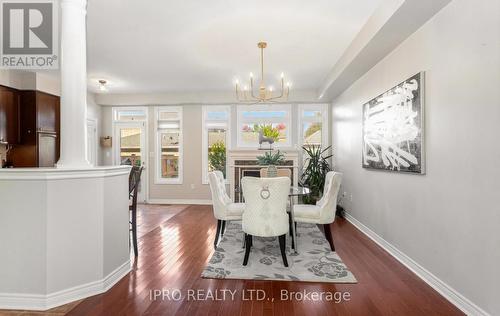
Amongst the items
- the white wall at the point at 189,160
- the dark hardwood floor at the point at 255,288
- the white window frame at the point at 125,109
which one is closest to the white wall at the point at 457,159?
the dark hardwood floor at the point at 255,288

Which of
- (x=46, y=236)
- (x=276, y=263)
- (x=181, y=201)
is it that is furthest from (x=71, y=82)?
(x=181, y=201)

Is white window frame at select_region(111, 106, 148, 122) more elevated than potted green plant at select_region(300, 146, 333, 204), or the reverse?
white window frame at select_region(111, 106, 148, 122)

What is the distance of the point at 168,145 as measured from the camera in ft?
22.6

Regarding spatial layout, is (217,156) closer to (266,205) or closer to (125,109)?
(125,109)

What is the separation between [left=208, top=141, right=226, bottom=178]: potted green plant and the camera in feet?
22.0

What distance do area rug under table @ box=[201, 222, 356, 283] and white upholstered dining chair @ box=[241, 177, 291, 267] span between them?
0.20 meters

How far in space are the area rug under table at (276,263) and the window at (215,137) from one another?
10.4ft

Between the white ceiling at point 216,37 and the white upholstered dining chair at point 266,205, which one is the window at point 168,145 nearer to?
the white ceiling at point 216,37

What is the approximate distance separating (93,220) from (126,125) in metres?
5.16

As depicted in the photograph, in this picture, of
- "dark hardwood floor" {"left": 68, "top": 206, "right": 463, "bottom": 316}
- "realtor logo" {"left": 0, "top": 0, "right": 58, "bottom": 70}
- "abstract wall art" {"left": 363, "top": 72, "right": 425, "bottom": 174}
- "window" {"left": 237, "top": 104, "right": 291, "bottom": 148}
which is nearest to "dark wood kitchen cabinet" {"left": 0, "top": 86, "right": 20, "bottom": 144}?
"realtor logo" {"left": 0, "top": 0, "right": 58, "bottom": 70}

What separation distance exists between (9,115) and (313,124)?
5986 mm

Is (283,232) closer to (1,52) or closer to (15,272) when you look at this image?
(15,272)

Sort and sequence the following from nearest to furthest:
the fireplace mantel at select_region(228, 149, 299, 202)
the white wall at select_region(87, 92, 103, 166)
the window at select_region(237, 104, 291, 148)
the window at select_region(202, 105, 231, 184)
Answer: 1. the fireplace mantel at select_region(228, 149, 299, 202)
2. the white wall at select_region(87, 92, 103, 166)
3. the window at select_region(237, 104, 291, 148)
4. the window at select_region(202, 105, 231, 184)

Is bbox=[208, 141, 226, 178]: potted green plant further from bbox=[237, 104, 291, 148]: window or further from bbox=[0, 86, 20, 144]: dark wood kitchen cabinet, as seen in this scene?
bbox=[0, 86, 20, 144]: dark wood kitchen cabinet
